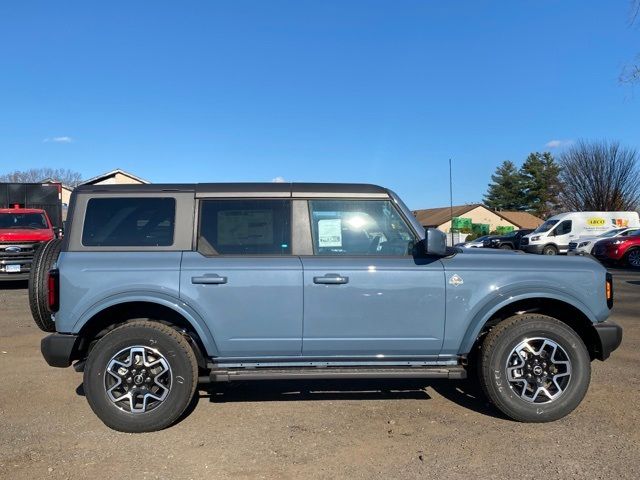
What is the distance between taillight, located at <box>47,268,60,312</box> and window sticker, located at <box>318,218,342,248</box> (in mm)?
2059

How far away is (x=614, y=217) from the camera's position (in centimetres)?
2872

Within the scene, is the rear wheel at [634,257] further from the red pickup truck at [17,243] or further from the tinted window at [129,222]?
the tinted window at [129,222]

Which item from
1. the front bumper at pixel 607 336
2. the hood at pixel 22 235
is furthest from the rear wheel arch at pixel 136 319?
the hood at pixel 22 235

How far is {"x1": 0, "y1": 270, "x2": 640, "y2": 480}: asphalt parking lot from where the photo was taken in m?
3.59

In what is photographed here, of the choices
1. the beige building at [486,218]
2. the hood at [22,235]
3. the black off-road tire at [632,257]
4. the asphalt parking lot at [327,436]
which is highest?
the beige building at [486,218]

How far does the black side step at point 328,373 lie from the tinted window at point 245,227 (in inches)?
37.1

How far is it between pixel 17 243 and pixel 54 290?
10.7 meters

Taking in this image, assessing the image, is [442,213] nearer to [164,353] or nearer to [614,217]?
[614,217]

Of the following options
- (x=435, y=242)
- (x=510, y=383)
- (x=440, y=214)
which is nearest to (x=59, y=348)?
(x=435, y=242)

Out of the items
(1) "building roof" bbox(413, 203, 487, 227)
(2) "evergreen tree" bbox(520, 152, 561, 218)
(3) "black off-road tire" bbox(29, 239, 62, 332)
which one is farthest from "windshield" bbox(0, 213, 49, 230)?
(2) "evergreen tree" bbox(520, 152, 561, 218)

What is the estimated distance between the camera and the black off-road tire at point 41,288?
4496 millimetres

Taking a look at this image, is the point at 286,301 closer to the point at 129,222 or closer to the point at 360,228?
the point at 360,228

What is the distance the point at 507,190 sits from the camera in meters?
78.7

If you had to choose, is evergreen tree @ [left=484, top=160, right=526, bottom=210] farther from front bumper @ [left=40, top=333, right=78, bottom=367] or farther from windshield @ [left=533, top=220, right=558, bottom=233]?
front bumper @ [left=40, top=333, right=78, bottom=367]
